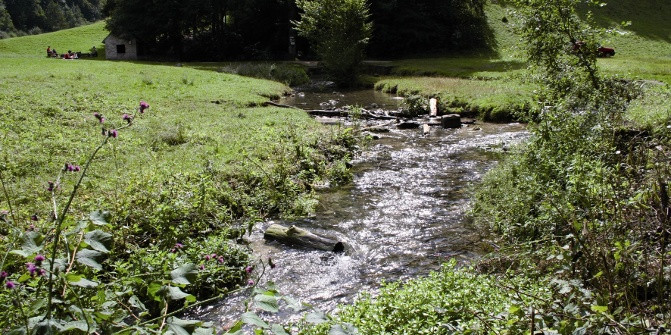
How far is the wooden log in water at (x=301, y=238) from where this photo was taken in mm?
8727

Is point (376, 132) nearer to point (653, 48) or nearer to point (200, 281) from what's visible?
point (200, 281)

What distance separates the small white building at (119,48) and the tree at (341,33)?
2934cm

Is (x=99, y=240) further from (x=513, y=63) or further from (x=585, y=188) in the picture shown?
(x=513, y=63)

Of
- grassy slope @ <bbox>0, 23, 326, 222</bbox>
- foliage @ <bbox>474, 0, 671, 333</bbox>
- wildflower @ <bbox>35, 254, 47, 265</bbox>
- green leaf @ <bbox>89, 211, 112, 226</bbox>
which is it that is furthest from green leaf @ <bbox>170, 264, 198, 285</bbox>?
grassy slope @ <bbox>0, 23, 326, 222</bbox>

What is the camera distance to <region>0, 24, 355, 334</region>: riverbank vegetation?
114 inches

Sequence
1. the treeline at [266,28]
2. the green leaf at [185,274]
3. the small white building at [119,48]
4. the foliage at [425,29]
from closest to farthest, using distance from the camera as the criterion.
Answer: the green leaf at [185,274] → the foliage at [425,29] → the treeline at [266,28] → the small white building at [119,48]

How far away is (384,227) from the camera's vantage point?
970cm

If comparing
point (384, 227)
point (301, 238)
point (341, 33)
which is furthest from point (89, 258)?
point (341, 33)

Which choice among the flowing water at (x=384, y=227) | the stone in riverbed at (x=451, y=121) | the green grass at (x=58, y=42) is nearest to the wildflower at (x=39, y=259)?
the flowing water at (x=384, y=227)

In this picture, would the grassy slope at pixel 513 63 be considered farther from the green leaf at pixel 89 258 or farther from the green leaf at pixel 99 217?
the green leaf at pixel 89 258

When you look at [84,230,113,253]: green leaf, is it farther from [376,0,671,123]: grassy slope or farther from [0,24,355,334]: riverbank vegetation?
[376,0,671,123]: grassy slope

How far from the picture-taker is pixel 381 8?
4712cm

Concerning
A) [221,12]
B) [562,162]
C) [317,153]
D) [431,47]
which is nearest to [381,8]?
[431,47]

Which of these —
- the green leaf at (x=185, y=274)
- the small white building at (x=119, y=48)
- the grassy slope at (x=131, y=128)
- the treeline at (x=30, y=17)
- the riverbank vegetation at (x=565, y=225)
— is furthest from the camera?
the treeline at (x=30, y=17)
